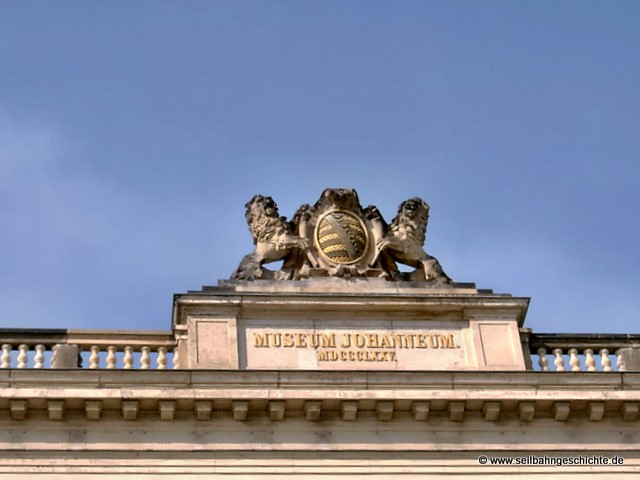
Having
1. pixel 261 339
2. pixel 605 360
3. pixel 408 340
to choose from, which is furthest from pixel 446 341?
pixel 261 339

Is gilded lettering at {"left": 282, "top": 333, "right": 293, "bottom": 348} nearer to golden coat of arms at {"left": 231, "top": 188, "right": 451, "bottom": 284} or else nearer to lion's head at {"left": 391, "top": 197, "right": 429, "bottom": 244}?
golden coat of arms at {"left": 231, "top": 188, "right": 451, "bottom": 284}

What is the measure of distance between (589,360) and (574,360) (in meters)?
0.27

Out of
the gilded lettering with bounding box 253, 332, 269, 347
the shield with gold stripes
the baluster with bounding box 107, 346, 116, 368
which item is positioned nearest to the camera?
the baluster with bounding box 107, 346, 116, 368

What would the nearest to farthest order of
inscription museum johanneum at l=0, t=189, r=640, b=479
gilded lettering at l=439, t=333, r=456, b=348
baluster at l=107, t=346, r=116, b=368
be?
inscription museum johanneum at l=0, t=189, r=640, b=479
baluster at l=107, t=346, r=116, b=368
gilded lettering at l=439, t=333, r=456, b=348

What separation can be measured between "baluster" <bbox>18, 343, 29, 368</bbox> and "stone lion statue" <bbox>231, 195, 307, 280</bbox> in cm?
393

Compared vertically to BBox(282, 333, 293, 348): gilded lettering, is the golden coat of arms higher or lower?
higher

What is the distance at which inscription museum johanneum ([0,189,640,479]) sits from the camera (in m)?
26.7

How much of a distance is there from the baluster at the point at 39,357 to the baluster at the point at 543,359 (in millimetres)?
8336

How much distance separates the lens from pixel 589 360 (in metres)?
29.1

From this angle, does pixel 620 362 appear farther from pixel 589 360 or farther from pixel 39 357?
pixel 39 357

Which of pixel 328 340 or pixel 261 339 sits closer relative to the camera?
pixel 261 339

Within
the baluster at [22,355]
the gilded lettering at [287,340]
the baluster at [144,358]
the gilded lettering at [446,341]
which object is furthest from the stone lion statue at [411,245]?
the baluster at [22,355]

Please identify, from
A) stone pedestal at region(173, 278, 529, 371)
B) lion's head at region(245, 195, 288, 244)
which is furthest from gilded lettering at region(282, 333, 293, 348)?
lion's head at region(245, 195, 288, 244)

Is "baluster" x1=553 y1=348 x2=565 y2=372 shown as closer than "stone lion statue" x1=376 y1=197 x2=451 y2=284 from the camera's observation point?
Yes
